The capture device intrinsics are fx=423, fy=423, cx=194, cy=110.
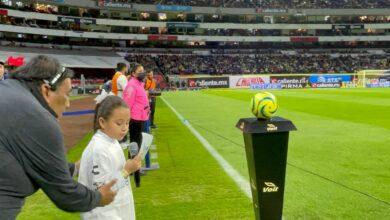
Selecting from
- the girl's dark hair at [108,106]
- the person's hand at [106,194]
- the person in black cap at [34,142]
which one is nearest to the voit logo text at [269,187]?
the girl's dark hair at [108,106]

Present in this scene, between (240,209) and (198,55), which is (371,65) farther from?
(240,209)

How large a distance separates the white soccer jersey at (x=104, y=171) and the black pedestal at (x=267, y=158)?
147 cm

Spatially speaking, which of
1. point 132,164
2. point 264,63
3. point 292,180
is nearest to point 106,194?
point 132,164

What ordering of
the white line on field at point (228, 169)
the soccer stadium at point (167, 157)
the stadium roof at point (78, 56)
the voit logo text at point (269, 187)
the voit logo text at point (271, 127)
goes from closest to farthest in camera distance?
the soccer stadium at point (167, 157)
the voit logo text at point (271, 127)
the voit logo text at point (269, 187)
the white line on field at point (228, 169)
the stadium roof at point (78, 56)

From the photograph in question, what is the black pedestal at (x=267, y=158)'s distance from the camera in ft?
14.3

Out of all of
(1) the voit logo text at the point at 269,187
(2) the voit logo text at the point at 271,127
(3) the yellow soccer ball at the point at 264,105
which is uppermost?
(3) the yellow soccer ball at the point at 264,105

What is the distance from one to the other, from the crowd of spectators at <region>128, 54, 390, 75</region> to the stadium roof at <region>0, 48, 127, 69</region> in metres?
4.95

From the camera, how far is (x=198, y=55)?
7800 centimetres

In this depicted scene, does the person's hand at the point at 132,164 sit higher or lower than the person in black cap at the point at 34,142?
lower

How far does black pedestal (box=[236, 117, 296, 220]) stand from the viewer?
4344 mm

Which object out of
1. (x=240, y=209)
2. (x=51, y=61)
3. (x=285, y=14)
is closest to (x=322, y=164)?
(x=240, y=209)

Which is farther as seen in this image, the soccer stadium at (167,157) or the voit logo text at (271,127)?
the voit logo text at (271,127)

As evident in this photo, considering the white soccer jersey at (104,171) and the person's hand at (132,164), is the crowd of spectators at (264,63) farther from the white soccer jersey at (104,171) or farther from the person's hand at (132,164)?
the person's hand at (132,164)

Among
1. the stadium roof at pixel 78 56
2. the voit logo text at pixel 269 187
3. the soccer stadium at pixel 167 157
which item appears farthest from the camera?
the stadium roof at pixel 78 56
